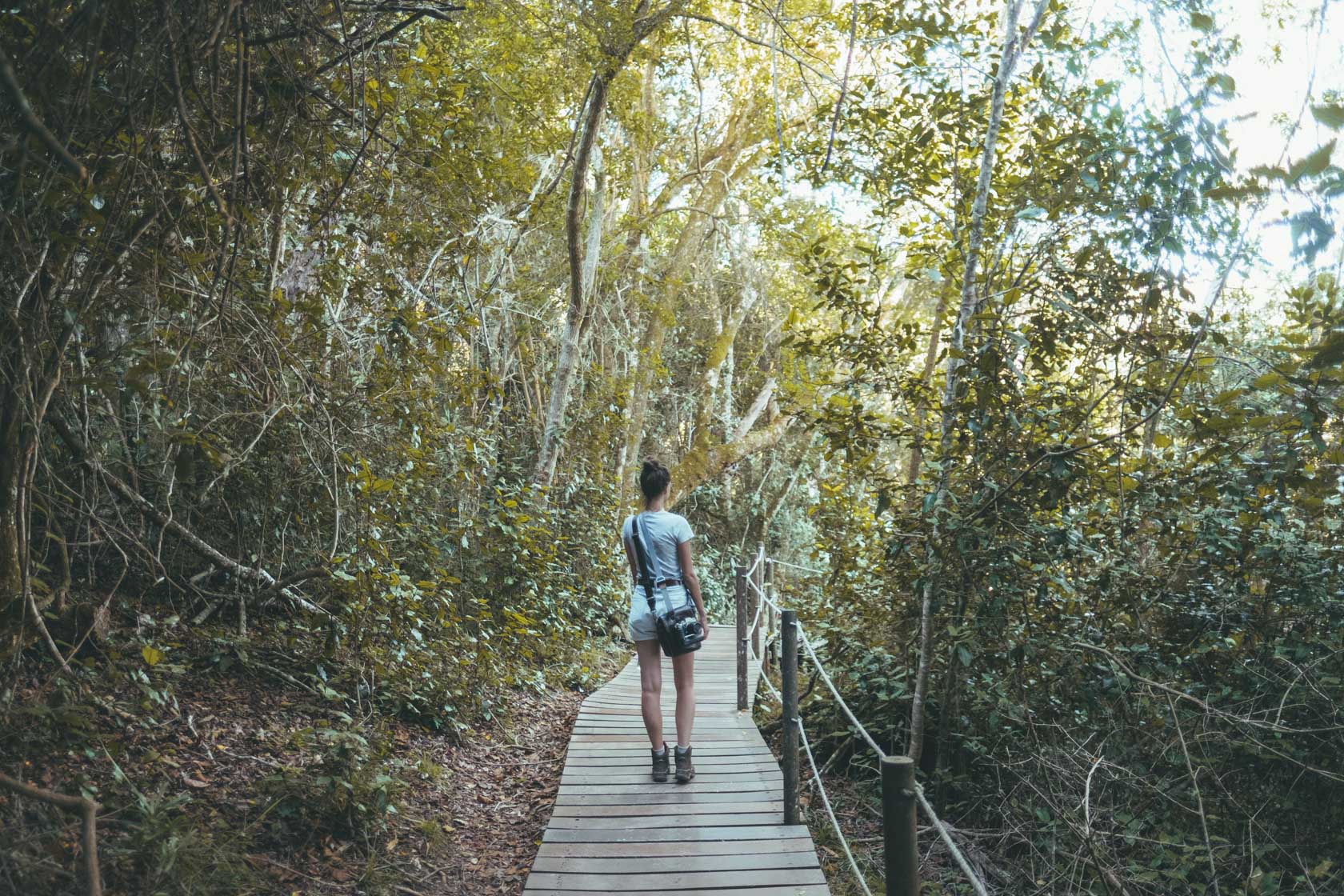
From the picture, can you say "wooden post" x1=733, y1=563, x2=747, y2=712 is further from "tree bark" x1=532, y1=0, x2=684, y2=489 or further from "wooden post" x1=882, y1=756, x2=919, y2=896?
"wooden post" x1=882, y1=756, x2=919, y2=896

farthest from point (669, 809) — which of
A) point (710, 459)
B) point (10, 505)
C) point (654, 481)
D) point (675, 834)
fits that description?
point (710, 459)

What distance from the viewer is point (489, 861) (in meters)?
4.63

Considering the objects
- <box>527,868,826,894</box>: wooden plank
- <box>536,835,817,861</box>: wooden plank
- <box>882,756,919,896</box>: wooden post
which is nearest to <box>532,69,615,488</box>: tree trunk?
<box>536,835,817,861</box>: wooden plank

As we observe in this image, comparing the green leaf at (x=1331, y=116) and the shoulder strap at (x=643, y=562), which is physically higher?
the green leaf at (x=1331, y=116)

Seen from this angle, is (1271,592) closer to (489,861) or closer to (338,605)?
(489,861)

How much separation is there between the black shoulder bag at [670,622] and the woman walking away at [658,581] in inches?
0.7

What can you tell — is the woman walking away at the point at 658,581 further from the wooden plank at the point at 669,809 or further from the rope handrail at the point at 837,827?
the rope handrail at the point at 837,827

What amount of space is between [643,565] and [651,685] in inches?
26.4

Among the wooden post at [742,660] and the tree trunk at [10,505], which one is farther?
the wooden post at [742,660]

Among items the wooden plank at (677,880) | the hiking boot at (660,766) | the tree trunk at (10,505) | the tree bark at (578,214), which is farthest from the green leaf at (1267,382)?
the tree bark at (578,214)

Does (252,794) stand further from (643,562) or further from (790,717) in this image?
(790,717)

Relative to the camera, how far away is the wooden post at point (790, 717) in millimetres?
4523

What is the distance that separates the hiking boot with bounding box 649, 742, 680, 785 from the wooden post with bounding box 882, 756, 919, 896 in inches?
105

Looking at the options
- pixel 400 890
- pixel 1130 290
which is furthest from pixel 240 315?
pixel 1130 290
